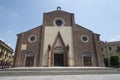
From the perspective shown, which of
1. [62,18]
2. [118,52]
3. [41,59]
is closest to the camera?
[41,59]

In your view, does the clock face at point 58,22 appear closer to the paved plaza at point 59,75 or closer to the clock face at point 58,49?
the clock face at point 58,49

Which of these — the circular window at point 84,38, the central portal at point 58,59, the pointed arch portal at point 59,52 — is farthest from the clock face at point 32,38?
the circular window at point 84,38

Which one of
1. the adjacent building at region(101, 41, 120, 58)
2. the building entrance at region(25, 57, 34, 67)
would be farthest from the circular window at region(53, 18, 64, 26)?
the adjacent building at region(101, 41, 120, 58)

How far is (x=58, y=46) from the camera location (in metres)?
22.8

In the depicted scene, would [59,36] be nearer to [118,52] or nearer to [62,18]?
[62,18]

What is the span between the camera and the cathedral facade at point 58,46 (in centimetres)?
2172

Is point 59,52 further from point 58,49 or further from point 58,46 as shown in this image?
point 58,46

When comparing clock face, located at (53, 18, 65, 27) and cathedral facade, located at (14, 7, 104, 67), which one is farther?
clock face, located at (53, 18, 65, 27)

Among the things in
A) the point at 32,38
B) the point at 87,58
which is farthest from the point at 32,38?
the point at 87,58

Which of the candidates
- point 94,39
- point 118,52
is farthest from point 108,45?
point 94,39

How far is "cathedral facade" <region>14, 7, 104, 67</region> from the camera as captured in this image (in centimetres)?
2172

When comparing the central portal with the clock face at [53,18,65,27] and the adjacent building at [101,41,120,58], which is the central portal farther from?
the adjacent building at [101,41,120,58]

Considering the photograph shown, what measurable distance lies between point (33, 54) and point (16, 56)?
10.2ft

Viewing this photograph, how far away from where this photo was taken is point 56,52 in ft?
74.2
